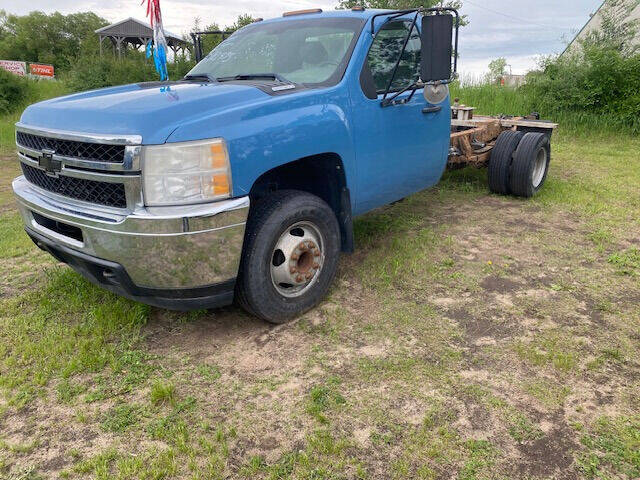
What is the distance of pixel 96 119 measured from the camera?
2.71m

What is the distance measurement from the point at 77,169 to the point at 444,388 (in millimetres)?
2371

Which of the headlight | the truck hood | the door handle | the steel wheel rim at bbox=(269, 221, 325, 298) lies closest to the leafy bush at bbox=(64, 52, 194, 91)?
the door handle

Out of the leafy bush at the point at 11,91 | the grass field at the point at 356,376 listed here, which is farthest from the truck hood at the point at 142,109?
the leafy bush at the point at 11,91

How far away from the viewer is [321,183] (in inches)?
142

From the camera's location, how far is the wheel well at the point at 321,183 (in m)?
3.36

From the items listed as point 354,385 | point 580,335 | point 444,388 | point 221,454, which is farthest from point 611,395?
point 221,454

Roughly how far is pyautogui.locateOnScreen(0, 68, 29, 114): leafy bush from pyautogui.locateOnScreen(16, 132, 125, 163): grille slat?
14.8 metres

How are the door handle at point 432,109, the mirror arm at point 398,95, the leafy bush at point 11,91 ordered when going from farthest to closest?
the leafy bush at point 11,91 < the door handle at point 432,109 < the mirror arm at point 398,95

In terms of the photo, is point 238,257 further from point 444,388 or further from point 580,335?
point 580,335

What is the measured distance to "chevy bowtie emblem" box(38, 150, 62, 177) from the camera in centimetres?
288

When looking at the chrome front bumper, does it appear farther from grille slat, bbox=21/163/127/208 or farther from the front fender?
the front fender

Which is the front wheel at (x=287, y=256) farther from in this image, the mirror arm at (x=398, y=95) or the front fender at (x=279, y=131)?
the mirror arm at (x=398, y=95)

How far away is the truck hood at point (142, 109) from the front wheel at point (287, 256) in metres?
0.68

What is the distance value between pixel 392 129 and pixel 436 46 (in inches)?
29.2
